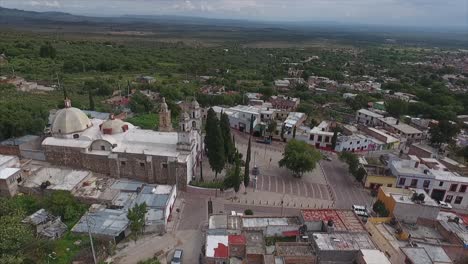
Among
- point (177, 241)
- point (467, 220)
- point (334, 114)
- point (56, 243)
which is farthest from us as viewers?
point (334, 114)

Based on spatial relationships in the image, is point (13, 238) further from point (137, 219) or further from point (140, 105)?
point (140, 105)

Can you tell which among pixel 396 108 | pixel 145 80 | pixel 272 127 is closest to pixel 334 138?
pixel 272 127

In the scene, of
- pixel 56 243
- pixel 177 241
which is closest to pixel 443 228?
pixel 177 241

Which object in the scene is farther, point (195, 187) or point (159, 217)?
point (195, 187)

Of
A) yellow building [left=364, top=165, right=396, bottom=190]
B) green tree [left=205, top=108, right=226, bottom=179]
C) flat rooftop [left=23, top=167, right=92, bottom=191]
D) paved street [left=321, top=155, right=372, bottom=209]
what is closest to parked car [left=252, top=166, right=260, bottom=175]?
green tree [left=205, top=108, right=226, bottom=179]

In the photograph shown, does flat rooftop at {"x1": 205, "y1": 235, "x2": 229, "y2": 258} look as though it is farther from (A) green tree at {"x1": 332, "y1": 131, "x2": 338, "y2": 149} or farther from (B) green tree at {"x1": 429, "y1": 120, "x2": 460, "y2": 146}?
(B) green tree at {"x1": 429, "y1": 120, "x2": 460, "y2": 146}

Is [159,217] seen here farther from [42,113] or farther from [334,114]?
[334,114]
